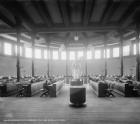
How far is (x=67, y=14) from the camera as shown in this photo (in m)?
8.57

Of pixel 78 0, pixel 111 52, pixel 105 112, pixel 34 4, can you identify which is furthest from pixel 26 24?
pixel 111 52

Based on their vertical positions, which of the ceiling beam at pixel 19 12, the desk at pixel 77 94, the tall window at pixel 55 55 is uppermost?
the ceiling beam at pixel 19 12

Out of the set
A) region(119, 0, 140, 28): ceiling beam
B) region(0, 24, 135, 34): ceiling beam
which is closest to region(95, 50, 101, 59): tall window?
region(0, 24, 135, 34): ceiling beam

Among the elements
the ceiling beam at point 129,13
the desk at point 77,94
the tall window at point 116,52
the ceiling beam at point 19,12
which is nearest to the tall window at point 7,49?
the ceiling beam at point 19,12

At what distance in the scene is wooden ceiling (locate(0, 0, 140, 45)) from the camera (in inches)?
278

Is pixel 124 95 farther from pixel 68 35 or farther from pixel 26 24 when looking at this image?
pixel 68 35

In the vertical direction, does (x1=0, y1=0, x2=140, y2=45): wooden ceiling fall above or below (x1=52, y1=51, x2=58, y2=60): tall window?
above

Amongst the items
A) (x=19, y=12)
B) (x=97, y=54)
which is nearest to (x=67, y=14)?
(x=19, y=12)

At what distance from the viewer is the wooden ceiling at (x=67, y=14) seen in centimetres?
707

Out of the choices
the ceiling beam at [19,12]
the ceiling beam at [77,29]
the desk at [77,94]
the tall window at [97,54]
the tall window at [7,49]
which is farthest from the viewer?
the tall window at [97,54]

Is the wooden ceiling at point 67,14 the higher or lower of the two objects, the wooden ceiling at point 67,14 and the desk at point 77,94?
the higher

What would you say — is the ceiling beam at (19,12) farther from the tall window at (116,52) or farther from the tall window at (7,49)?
the tall window at (116,52)

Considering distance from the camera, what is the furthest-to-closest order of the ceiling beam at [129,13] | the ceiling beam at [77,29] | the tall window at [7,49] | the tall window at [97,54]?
the tall window at [97,54]
the tall window at [7,49]
the ceiling beam at [77,29]
the ceiling beam at [129,13]

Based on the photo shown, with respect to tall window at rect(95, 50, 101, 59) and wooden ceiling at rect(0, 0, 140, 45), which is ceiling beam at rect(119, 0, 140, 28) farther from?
tall window at rect(95, 50, 101, 59)
